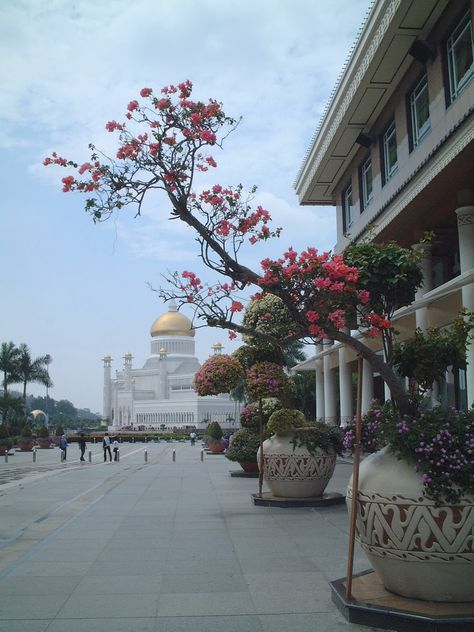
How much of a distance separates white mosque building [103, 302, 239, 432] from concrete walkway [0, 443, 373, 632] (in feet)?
239

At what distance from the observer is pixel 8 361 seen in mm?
66250

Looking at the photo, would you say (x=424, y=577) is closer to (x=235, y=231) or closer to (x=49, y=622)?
(x=49, y=622)

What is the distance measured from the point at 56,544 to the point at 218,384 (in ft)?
15.2

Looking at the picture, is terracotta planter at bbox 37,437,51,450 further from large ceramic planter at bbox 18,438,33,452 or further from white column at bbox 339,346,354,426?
white column at bbox 339,346,354,426

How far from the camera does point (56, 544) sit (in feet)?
30.0

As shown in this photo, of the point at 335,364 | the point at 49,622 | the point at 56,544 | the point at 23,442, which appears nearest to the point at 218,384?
the point at 56,544

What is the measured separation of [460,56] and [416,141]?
9.94 ft

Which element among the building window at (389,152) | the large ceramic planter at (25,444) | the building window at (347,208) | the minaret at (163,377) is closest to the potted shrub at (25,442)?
the large ceramic planter at (25,444)

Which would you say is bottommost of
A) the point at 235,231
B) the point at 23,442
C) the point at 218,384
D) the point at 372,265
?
the point at 23,442

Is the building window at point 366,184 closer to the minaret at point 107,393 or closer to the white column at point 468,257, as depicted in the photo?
the white column at point 468,257

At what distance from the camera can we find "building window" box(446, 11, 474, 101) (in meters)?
14.0

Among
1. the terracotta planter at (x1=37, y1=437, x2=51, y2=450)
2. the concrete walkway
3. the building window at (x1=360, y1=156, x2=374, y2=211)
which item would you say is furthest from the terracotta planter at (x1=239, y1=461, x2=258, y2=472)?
the terracotta planter at (x1=37, y1=437, x2=51, y2=450)

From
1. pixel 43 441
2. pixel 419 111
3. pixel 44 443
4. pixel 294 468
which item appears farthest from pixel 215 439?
pixel 294 468

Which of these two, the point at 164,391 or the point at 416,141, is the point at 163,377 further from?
the point at 416,141
